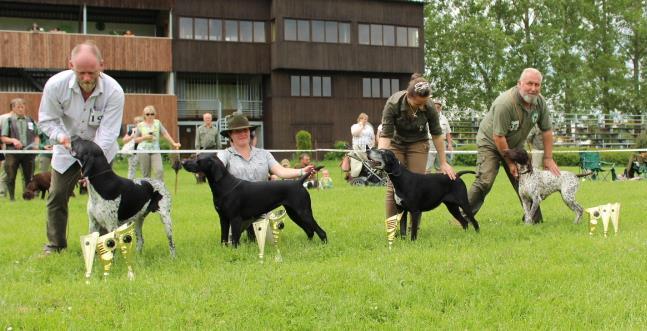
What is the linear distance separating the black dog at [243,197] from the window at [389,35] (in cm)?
2697

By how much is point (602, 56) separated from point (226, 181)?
43.1 m

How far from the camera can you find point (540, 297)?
13.8ft

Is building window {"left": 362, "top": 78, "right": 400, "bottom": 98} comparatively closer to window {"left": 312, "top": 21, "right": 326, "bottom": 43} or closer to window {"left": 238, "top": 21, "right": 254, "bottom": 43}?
window {"left": 312, "top": 21, "right": 326, "bottom": 43}

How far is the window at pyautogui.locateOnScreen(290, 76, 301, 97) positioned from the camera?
31.4 m

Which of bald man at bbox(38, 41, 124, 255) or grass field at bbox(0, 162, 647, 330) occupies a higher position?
bald man at bbox(38, 41, 124, 255)

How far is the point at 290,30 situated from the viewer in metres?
30.5

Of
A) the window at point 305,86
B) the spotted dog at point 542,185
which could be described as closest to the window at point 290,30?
the window at point 305,86

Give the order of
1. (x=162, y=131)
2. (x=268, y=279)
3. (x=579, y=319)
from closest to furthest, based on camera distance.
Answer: (x=579, y=319), (x=268, y=279), (x=162, y=131)

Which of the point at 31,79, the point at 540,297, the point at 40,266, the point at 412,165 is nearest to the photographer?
the point at 540,297

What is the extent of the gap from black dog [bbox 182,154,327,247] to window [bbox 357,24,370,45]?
86.2ft

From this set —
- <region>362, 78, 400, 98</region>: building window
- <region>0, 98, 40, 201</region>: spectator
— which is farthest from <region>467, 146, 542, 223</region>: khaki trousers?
<region>362, 78, 400, 98</region>: building window

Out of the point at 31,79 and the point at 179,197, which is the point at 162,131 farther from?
the point at 31,79

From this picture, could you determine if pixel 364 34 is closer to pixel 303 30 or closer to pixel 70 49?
pixel 303 30

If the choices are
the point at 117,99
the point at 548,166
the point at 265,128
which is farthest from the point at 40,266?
the point at 265,128
